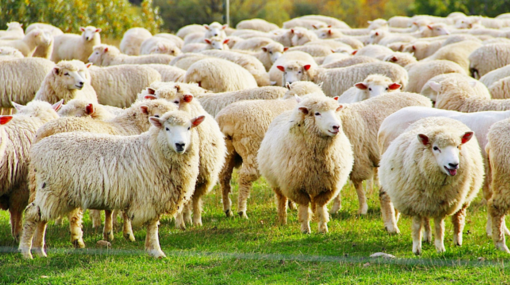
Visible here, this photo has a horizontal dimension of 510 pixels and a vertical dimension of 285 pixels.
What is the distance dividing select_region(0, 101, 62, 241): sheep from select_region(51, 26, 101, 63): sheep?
426 inches

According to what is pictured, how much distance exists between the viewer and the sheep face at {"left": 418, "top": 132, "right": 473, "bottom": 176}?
5.52 m

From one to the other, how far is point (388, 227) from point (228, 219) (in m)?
2.00

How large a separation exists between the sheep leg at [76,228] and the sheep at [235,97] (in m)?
3.32

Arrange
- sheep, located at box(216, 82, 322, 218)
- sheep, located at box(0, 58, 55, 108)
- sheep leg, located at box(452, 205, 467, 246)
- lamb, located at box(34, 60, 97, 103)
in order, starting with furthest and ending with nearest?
sheep, located at box(0, 58, 55, 108) → lamb, located at box(34, 60, 97, 103) → sheep, located at box(216, 82, 322, 218) → sheep leg, located at box(452, 205, 467, 246)

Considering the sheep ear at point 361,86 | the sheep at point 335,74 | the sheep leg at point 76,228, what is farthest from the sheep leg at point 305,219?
the sheep at point 335,74

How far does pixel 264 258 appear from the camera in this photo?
19.9 ft

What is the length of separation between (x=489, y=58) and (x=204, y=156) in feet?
25.9

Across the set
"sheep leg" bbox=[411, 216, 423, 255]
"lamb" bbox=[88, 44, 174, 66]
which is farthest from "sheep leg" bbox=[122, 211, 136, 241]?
"lamb" bbox=[88, 44, 174, 66]

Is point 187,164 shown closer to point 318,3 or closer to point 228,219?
point 228,219

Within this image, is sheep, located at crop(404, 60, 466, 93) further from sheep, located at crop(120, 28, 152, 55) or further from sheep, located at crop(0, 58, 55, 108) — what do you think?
sheep, located at crop(120, 28, 152, 55)

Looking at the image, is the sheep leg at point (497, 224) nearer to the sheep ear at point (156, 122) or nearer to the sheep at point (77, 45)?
the sheep ear at point (156, 122)

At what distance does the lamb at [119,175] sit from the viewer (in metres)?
5.96

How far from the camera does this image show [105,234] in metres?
6.91

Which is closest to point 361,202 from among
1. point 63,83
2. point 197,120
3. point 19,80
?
point 197,120
